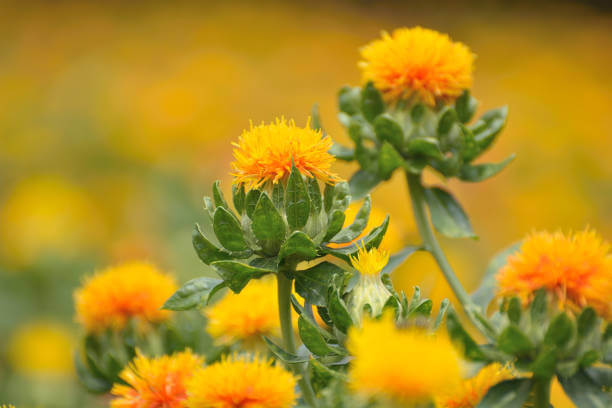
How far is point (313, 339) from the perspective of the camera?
2.04 feet

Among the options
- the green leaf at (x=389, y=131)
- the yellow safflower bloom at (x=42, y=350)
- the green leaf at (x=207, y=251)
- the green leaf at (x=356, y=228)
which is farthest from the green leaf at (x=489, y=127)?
the yellow safflower bloom at (x=42, y=350)

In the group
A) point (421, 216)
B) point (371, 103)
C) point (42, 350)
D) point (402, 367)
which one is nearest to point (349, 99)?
point (371, 103)

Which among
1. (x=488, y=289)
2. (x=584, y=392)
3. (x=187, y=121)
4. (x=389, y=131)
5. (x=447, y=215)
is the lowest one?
(x=584, y=392)

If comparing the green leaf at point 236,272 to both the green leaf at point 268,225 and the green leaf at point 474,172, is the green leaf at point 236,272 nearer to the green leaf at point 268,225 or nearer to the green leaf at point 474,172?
the green leaf at point 268,225

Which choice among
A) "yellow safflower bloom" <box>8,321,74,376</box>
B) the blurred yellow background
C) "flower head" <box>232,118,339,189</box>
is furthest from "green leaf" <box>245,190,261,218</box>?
"yellow safflower bloom" <box>8,321,74,376</box>

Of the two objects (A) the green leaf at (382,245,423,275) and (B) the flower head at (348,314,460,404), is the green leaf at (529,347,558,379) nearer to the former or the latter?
(B) the flower head at (348,314,460,404)

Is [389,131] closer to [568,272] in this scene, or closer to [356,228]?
[356,228]

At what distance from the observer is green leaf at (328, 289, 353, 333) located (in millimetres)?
611

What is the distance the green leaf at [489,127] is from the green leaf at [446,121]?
5 centimetres

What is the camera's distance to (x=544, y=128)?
344 centimetres

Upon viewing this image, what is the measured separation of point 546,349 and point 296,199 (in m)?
0.24

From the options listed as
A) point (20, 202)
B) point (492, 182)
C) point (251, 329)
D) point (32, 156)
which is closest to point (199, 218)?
point (20, 202)

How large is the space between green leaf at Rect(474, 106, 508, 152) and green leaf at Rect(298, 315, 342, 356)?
423 mm

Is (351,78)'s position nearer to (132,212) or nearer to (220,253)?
(132,212)
